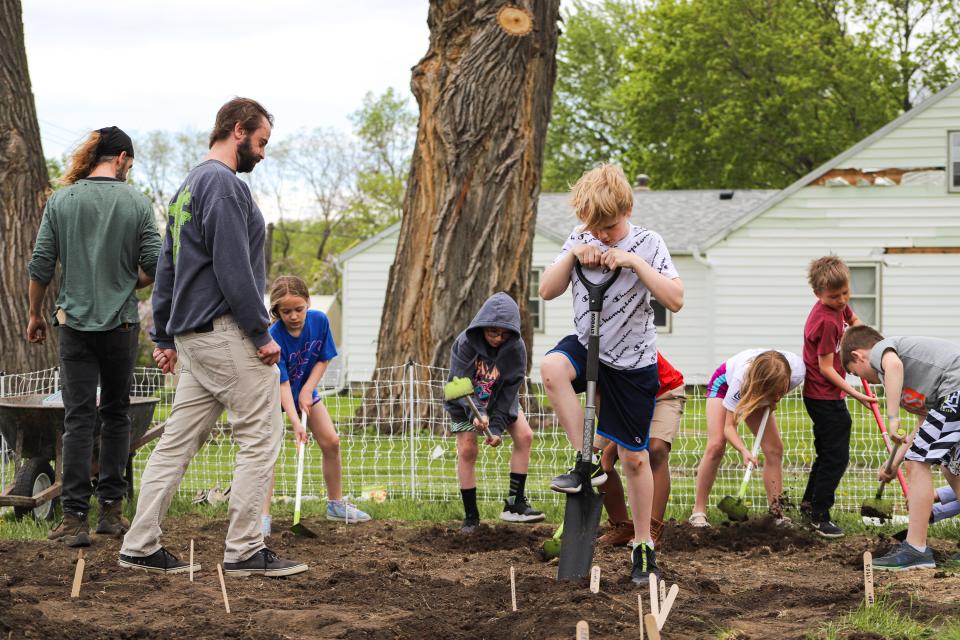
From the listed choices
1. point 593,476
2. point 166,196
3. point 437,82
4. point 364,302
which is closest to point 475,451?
point 593,476

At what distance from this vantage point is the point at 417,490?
7.42 metres

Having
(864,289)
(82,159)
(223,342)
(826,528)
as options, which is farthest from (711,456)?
(864,289)

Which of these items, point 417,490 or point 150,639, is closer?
point 150,639

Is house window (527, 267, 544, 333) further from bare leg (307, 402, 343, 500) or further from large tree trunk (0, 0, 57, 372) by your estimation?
bare leg (307, 402, 343, 500)

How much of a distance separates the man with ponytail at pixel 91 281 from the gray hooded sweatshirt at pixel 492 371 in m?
1.78

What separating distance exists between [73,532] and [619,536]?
2.74m

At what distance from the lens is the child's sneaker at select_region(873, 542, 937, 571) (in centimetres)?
499

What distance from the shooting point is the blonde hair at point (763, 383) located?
6059 mm

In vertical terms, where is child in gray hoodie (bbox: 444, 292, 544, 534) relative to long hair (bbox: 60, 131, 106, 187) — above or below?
below

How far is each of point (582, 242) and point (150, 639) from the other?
2.24 metres

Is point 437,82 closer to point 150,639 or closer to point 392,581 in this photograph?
point 392,581

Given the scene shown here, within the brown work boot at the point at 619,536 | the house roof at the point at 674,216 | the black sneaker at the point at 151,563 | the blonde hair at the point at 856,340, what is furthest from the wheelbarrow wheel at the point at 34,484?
the house roof at the point at 674,216

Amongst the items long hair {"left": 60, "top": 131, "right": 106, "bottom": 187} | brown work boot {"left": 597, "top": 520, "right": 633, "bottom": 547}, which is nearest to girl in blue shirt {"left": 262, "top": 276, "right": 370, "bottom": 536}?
long hair {"left": 60, "top": 131, "right": 106, "bottom": 187}

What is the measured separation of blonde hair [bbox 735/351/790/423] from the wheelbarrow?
3404 mm
